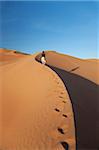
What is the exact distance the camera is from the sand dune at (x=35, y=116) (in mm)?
8180

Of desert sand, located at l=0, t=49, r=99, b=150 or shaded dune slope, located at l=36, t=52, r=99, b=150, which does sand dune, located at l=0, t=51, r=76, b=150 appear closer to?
desert sand, located at l=0, t=49, r=99, b=150

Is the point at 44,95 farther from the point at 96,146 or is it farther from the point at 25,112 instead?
the point at 96,146

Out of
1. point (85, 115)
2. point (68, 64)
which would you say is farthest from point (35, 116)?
point (68, 64)

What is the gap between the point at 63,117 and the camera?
9.24 m

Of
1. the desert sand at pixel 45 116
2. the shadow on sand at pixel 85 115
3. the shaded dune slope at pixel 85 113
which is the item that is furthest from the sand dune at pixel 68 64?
the desert sand at pixel 45 116

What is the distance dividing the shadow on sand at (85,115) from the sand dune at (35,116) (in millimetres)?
298

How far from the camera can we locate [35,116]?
918 centimetres

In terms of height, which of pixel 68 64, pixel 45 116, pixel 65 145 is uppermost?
pixel 45 116

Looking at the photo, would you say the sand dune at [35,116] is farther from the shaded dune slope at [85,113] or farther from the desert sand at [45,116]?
the shaded dune slope at [85,113]

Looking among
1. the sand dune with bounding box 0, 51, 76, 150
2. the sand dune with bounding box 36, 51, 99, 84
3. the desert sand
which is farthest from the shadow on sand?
the sand dune with bounding box 36, 51, 99, 84

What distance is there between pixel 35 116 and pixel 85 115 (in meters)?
1.87

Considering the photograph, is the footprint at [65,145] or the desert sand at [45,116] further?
the desert sand at [45,116]

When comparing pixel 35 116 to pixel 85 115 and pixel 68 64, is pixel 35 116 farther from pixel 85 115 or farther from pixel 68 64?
pixel 68 64

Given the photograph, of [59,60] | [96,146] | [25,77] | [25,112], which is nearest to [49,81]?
[25,77]
